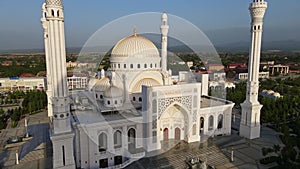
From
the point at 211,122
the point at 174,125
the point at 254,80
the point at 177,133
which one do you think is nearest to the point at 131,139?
the point at 174,125

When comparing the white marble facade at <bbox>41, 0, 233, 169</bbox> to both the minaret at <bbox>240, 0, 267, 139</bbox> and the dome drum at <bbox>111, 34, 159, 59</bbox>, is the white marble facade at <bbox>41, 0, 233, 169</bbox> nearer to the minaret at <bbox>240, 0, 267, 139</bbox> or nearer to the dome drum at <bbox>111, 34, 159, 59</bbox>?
the dome drum at <bbox>111, 34, 159, 59</bbox>

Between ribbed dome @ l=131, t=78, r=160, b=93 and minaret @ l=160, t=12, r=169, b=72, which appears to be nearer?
ribbed dome @ l=131, t=78, r=160, b=93

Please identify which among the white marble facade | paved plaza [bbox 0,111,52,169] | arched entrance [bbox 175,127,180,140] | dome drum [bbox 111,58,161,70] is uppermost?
dome drum [bbox 111,58,161,70]

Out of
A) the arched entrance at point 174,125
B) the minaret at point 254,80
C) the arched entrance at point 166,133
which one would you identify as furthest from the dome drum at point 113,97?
the minaret at point 254,80

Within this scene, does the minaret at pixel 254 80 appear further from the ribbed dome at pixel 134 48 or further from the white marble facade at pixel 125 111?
the ribbed dome at pixel 134 48

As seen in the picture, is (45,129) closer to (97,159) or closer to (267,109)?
(97,159)

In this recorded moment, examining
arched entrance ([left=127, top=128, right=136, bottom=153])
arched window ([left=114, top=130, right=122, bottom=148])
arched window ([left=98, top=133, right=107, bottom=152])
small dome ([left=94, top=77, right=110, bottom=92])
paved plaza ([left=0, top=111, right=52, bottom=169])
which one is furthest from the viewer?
small dome ([left=94, top=77, right=110, bottom=92])

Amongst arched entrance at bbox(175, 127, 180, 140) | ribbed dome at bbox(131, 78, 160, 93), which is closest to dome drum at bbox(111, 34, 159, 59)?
ribbed dome at bbox(131, 78, 160, 93)
